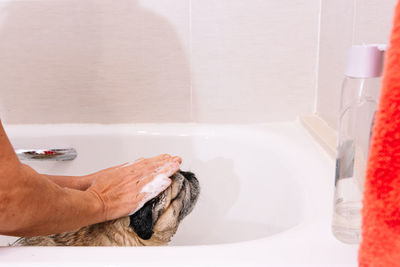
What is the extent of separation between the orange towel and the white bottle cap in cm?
12

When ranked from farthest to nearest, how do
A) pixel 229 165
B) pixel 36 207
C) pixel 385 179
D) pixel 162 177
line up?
pixel 229 165, pixel 162 177, pixel 36 207, pixel 385 179

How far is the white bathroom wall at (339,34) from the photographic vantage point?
27.6 inches

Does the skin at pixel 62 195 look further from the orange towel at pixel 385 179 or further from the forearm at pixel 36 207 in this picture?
the orange towel at pixel 385 179

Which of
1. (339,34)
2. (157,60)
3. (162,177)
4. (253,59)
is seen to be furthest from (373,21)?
(157,60)

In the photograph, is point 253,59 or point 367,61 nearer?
point 367,61

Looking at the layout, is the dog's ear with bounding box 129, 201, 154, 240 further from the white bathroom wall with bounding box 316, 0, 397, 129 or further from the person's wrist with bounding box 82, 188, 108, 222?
the white bathroom wall with bounding box 316, 0, 397, 129

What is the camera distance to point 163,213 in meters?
0.74

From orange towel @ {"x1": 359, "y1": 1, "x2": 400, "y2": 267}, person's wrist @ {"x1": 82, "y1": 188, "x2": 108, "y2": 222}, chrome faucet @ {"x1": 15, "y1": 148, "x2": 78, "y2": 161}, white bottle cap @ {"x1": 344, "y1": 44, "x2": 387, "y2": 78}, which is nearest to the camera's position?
orange towel @ {"x1": 359, "y1": 1, "x2": 400, "y2": 267}

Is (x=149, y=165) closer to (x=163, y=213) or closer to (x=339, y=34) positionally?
(x=163, y=213)

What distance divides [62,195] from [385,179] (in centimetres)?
50

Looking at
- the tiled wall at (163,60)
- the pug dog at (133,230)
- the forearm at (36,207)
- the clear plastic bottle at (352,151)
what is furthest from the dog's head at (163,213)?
the tiled wall at (163,60)

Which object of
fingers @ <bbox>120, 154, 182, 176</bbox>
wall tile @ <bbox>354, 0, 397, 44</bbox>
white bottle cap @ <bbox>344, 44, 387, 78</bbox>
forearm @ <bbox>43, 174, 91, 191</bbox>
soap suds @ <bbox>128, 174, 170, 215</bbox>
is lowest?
forearm @ <bbox>43, 174, 91, 191</bbox>

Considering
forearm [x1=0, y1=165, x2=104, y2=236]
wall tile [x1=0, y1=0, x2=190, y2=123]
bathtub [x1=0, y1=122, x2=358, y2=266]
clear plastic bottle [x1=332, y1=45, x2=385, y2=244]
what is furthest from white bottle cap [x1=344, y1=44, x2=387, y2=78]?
wall tile [x1=0, y1=0, x2=190, y2=123]

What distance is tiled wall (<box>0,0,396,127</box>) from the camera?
1120 mm
